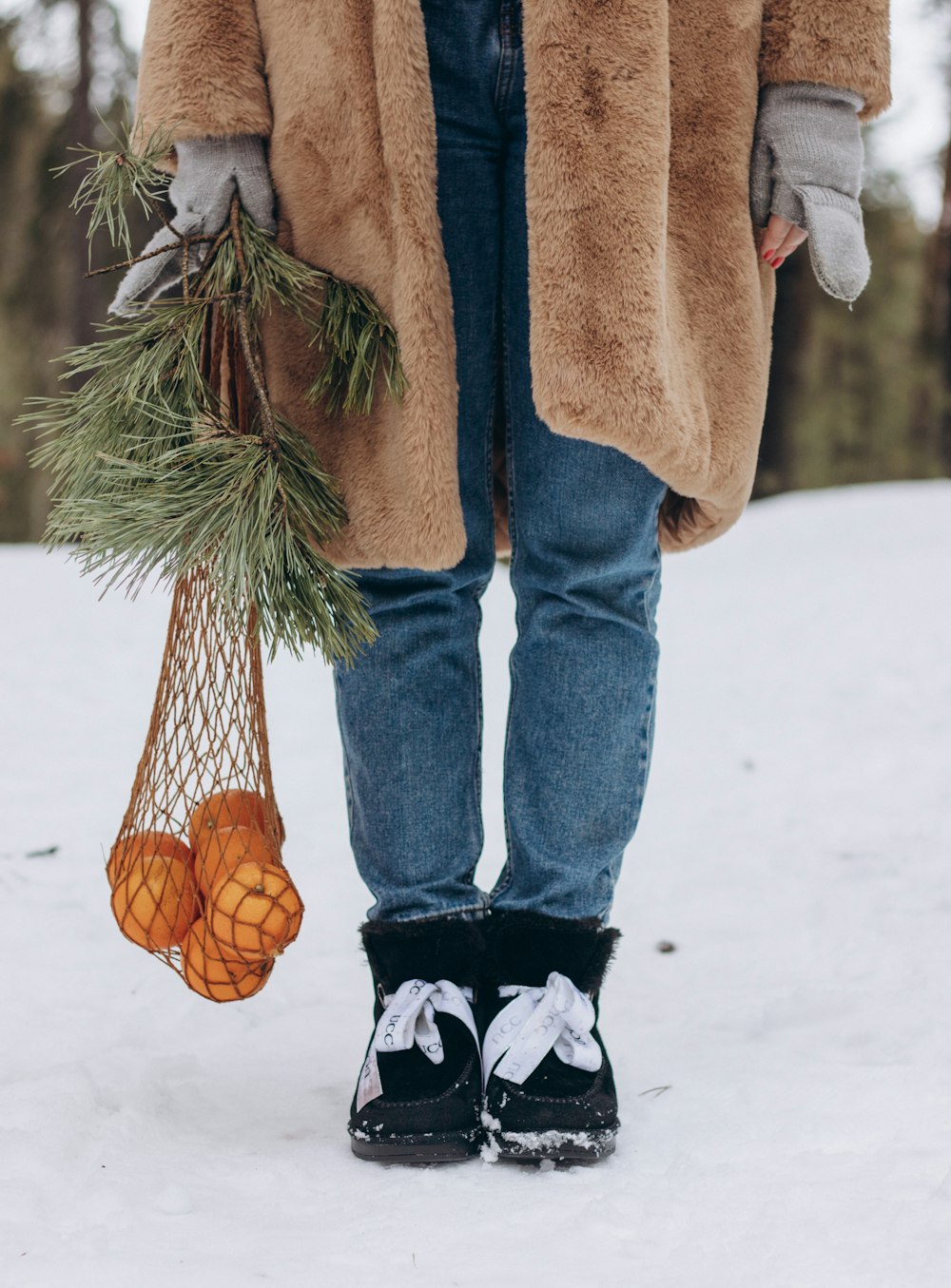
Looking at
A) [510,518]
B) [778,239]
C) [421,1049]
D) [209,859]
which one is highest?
[778,239]

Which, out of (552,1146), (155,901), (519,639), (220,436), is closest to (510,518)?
(519,639)

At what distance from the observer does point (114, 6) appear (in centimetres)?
750

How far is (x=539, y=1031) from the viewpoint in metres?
1.24

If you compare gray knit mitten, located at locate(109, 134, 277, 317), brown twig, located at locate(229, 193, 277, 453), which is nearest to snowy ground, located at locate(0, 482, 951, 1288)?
brown twig, located at locate(229, 193, 277, 453)

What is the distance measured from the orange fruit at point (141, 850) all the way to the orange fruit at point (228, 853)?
0.03 m

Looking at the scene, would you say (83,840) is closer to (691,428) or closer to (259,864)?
(259,864)

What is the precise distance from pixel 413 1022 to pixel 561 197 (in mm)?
865

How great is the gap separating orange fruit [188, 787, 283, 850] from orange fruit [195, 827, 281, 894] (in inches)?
0.4

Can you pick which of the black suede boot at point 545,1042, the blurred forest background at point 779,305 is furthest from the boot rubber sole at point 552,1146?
the blurred forest background at point 779,305

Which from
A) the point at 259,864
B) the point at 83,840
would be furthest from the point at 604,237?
the point at 83,840

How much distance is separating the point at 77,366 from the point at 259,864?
56 cm

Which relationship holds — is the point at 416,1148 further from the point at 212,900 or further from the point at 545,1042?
the point at 212,900

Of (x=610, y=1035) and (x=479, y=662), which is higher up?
(x=479, y=662)

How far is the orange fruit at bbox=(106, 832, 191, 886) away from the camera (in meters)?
1.22
